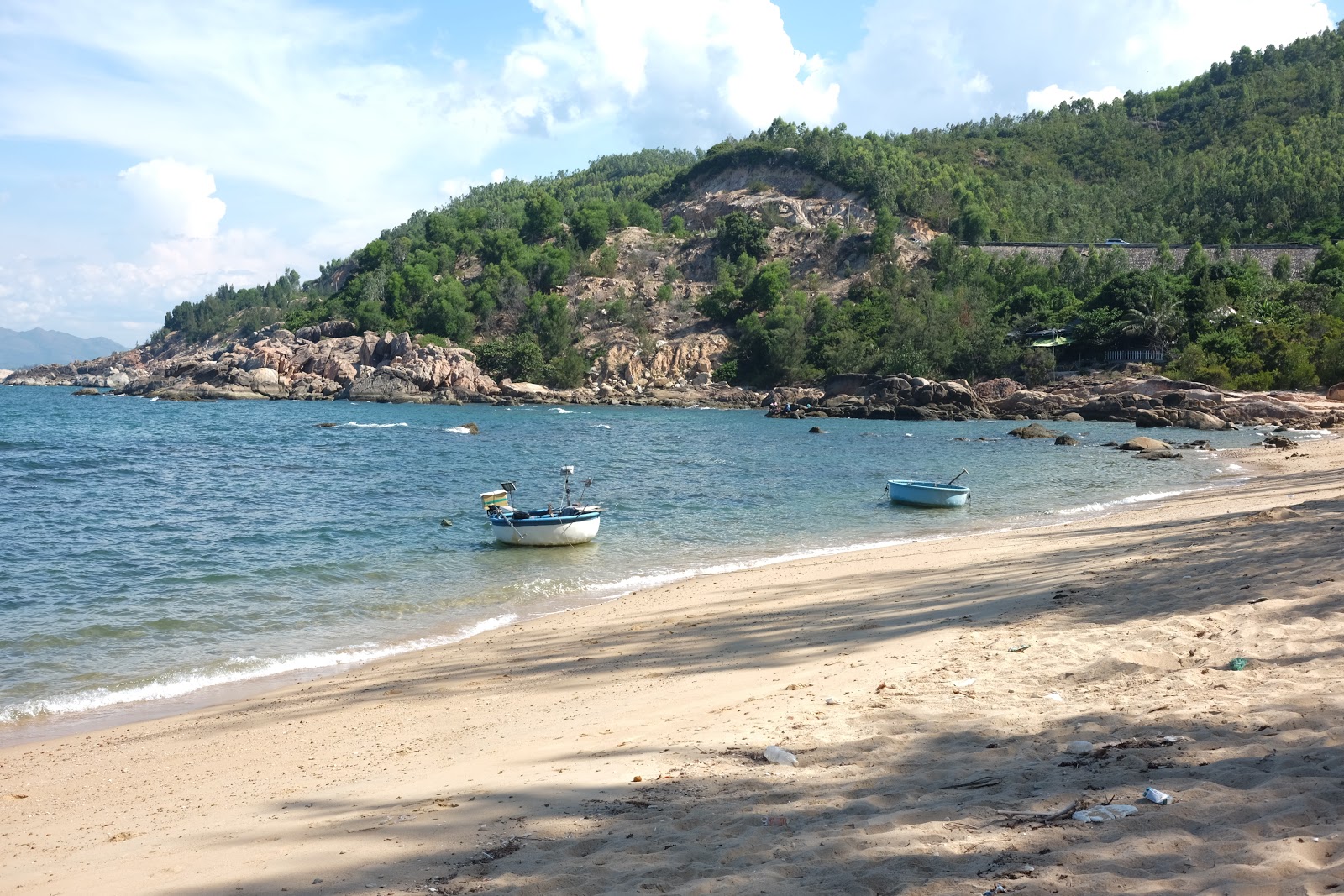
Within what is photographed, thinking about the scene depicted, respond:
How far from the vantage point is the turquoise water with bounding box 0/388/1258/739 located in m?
13.9

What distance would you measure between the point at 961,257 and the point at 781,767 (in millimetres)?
126377

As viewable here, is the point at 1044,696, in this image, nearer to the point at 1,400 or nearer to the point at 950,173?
the point at 1,400

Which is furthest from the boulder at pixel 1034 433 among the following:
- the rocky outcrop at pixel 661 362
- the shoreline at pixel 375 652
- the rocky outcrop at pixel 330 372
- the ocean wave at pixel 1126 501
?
the rocky outcrop at pixel 330 372

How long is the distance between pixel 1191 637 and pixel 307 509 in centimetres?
2392

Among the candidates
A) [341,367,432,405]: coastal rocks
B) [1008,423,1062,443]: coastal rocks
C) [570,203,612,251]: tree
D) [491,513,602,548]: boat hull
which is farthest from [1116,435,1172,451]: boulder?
[570,203,612,251]: tree

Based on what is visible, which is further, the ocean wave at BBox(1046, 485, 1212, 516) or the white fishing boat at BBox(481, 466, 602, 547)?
the ocean wave at BBox(1046, 485, 1212, 516)

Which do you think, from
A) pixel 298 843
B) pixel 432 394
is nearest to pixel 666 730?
pixel 298 843

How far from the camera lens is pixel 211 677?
12547 mm

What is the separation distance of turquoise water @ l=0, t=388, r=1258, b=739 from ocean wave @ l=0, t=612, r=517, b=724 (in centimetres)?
4

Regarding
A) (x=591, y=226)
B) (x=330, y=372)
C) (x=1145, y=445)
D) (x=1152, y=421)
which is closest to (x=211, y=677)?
(x=1145, y=445)

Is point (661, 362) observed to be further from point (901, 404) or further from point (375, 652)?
point (375, 652)

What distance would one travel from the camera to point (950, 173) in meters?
152

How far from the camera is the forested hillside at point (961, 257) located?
8762 cm

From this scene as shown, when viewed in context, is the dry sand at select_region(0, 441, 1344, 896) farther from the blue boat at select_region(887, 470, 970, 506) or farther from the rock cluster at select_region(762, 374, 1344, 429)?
the rock cluster at select_region(762, 374, 1344, 429)
